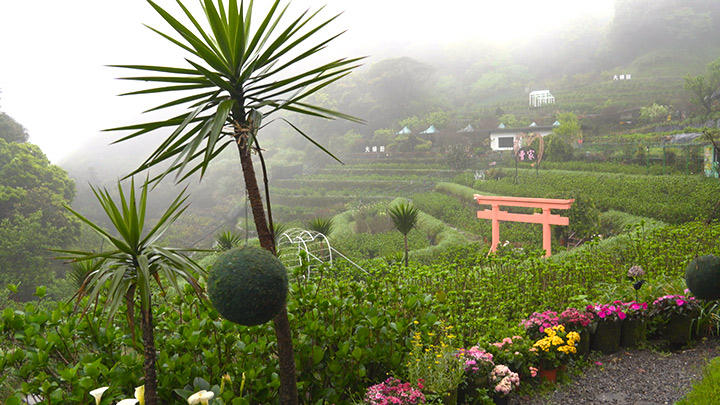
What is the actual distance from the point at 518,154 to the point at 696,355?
9.88m

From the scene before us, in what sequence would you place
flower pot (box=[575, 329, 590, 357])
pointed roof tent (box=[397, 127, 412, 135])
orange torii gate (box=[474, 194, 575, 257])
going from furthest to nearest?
pointed roof tent (box=[397, 127, 412, 135]) < orange torii gate (box=[474, 194, 575, 257]) < flower pot (box=[575, 329, 590, 357])

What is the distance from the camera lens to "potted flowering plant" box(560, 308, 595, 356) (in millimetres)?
3213

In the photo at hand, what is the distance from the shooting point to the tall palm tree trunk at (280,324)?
1734 mm

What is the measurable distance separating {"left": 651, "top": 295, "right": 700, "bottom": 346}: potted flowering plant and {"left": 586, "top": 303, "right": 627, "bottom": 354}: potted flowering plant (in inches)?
13.1

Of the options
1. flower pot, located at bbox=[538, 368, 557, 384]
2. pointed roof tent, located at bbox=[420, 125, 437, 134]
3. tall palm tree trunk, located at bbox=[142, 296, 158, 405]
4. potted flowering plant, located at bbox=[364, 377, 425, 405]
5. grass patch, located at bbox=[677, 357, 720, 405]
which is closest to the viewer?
tall palm tree trunk, located at bbox=[142, 296, 158, 405]

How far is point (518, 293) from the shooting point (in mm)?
4188

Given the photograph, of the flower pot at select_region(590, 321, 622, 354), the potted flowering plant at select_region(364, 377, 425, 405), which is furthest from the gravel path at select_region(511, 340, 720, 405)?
the potted flowering plant at select_region(364, 377, 425, 405)

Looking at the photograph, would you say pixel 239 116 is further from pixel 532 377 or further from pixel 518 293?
pixel 518 293

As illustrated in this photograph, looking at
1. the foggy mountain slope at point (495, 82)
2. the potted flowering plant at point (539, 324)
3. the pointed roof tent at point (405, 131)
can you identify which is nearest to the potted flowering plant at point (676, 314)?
the potted flowering plant at point (539, 324)

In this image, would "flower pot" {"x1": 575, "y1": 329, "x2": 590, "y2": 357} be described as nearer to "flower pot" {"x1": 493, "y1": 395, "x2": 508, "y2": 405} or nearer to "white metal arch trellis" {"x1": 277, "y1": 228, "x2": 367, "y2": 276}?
"flower pot" {"x1": 493, "y1": 395, "x2": 508, "y2": 405}

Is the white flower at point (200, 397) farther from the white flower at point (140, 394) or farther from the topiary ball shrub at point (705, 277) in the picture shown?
the topiary ball shrub at point (705, 277)

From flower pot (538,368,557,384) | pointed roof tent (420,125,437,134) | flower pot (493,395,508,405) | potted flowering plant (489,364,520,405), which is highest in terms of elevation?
pointed roof tent (420,125,437,134)

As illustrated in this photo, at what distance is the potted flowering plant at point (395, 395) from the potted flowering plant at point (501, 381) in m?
0.61

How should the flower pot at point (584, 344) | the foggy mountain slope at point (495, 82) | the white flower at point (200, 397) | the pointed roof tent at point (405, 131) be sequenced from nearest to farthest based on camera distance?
the white flower at point (200, 397) < the flower pot at point (584, 344) < the foggy mountain slope at point (495, 82) < the pointed roof tent at point (405, 131)
